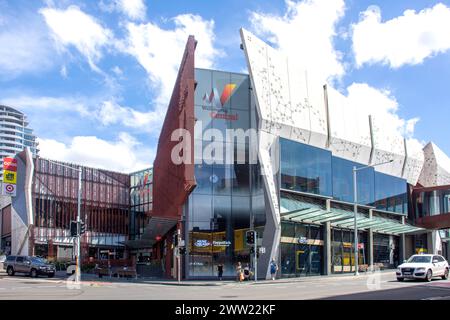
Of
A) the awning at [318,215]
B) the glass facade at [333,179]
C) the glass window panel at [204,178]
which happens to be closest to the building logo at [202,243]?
the glass window panel at [204,178]

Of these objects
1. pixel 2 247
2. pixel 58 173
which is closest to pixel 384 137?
pixel 58 173

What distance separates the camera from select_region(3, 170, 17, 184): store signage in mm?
76169

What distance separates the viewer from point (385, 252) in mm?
62625

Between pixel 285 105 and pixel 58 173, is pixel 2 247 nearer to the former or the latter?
pixel 58 173

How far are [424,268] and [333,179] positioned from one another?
969 inches

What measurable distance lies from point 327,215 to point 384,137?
20.0 meters

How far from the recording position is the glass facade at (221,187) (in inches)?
1913

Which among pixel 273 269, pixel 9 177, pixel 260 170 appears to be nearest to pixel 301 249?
pixel 273 269

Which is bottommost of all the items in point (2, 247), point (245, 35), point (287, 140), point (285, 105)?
point (2, 247)

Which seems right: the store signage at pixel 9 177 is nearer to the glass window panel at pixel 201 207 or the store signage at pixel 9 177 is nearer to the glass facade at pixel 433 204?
the glass window panel at pixel 201 207

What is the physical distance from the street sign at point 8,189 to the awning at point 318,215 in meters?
46.7

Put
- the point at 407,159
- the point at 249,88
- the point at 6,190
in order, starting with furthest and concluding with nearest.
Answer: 1. the point at 6,190
2. the point at 407,159
3. the point at 249,88

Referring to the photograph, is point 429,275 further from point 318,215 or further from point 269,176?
point 269,176

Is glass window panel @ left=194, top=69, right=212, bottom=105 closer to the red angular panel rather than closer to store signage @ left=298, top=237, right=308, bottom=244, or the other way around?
the red angular panel
